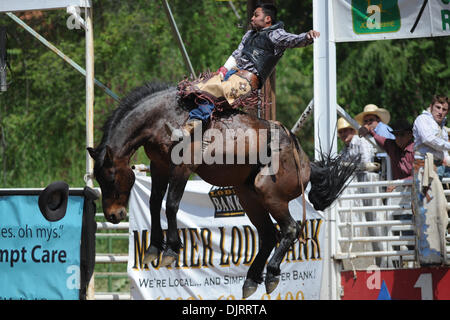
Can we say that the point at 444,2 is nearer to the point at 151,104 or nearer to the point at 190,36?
the point at 151,104

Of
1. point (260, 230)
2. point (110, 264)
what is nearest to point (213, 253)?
point (260, 230)

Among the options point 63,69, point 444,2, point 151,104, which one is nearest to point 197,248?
point 151,104

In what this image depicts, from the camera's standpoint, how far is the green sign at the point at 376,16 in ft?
29.1

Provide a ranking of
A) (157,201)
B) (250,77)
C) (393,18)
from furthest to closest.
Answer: (393,18), (250,77), (157,201)

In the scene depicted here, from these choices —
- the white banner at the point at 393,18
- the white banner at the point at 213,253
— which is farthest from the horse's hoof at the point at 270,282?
the white banner at the point at 393,18

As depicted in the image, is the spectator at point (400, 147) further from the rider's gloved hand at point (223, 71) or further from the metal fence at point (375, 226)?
the rider's gloved hand at point (223, 71)

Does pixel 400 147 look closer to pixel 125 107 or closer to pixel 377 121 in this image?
pixel 377 121

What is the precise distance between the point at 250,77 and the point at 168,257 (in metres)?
1.64

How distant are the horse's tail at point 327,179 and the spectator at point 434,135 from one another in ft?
5.53

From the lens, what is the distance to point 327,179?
6832 mm

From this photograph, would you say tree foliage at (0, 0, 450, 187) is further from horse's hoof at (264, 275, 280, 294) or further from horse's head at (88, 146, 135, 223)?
horse's head at (88, 146, 135, 223)

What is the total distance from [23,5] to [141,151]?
5.65 m

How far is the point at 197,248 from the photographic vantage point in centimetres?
897
